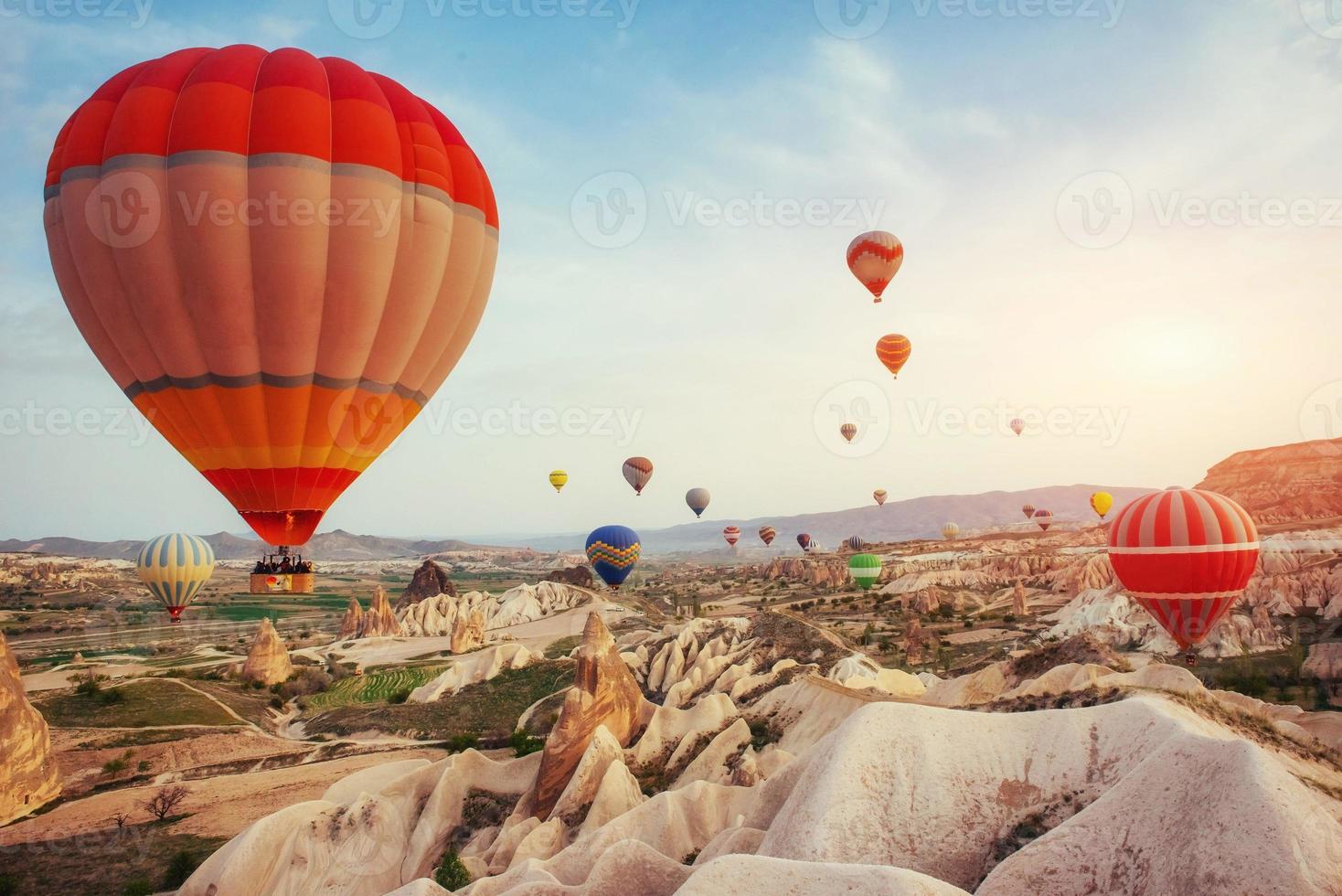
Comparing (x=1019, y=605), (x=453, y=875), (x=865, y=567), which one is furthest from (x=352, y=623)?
(x=453, y=875)

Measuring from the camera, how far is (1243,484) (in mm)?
158375

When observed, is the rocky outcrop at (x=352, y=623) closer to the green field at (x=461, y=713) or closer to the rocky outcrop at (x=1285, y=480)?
the green field at (x=461, y=713)

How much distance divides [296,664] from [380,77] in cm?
6164

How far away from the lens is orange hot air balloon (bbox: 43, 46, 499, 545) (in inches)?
810

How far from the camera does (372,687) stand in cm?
6412

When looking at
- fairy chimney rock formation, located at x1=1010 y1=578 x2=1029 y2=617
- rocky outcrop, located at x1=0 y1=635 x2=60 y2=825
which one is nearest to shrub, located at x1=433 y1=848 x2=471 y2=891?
rocky outcrop, located at x1=0 y1=635 x2=60 y2=825

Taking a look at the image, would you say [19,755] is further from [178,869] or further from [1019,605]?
[1019,605]

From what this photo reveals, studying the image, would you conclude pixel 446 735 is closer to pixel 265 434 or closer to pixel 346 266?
pixel 265 434

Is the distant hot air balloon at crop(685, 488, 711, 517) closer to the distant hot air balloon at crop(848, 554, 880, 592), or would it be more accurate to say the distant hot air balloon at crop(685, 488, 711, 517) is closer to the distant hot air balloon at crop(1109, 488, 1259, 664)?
the distant hot air balloon at crop(848, 554, 880, 592)

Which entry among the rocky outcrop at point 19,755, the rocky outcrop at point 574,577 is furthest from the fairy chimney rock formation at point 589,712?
the rocky outcrop at point 574,577

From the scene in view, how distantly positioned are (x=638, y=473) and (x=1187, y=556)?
6393cm

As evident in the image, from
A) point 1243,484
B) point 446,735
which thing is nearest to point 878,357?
point 446,735

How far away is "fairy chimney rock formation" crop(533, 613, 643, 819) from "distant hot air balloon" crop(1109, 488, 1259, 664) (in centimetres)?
2107

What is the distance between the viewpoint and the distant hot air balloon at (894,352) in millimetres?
62875
